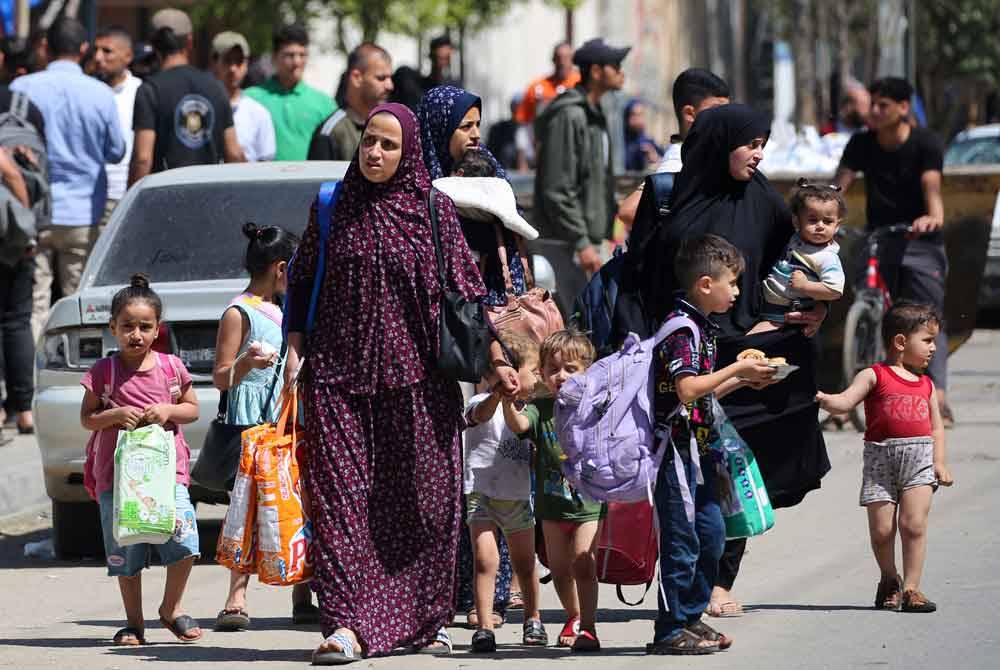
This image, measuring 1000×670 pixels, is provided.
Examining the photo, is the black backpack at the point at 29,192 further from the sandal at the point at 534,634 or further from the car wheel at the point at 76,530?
the sandal at the point at 534,634

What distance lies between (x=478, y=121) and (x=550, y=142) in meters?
4.98

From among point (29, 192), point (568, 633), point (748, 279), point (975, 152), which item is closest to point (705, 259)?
point (748, 279)

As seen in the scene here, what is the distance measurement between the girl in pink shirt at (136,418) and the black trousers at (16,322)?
17.3ft

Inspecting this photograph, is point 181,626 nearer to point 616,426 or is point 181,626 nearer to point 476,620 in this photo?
point 476,620

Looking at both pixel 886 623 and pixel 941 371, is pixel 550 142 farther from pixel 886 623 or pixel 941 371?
pixel 886 623

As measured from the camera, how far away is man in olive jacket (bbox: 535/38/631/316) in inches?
495

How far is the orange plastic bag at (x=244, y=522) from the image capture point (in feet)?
22.3

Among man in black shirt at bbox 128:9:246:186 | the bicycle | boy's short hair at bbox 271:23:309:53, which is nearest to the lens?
man in black shirt at bbox 128:9:246:186

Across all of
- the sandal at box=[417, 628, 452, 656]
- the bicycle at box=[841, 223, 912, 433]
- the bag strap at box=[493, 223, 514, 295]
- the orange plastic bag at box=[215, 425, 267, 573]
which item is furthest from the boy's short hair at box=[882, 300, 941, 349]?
the bicycle at box=[841, 223, 912, 433]

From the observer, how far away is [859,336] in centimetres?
1322

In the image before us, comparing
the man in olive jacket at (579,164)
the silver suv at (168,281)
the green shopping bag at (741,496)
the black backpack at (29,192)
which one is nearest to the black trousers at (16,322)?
the black backpack at (29,192)

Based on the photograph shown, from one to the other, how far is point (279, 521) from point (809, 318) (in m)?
1.95

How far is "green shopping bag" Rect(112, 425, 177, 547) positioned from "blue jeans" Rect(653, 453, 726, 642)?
1.61m

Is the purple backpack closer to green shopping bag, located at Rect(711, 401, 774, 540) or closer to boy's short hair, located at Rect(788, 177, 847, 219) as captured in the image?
green shopping bag, located at Rect(711, 401, 774, 540)
